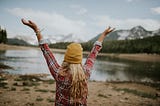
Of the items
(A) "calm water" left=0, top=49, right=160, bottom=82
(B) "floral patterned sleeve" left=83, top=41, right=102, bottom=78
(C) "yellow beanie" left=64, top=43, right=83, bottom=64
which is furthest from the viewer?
(A) "calm water" left=0, top=49, right=160, bottom=82

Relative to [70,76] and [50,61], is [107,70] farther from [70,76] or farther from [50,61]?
[70,76]

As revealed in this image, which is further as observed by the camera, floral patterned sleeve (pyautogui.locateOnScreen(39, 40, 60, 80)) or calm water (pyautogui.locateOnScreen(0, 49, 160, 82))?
calm water (pyautogui.locateOnScreen(0, 49, 160, 82))

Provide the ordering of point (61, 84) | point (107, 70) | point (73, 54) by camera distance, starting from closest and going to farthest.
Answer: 1. point (73, 54)
2. point (61, 84)
3. point (107, 70)

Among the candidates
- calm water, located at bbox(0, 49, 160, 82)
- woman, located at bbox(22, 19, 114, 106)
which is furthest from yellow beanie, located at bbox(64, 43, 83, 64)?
calm water, located at bbox(0, 49, 160, 82)

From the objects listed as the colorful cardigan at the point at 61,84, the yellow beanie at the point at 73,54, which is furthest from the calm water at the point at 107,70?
the yellow beanie at the point at 73,54

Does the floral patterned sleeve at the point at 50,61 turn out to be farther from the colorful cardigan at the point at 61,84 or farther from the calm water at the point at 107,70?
the calm water at the point at 107,70

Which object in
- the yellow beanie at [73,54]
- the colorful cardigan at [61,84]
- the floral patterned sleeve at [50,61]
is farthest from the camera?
the floral patterned sleeve at [50,61]

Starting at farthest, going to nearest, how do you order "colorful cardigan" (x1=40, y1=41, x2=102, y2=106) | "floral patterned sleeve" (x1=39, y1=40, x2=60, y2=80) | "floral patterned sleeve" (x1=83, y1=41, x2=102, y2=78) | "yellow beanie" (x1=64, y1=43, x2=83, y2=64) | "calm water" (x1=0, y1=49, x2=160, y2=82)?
"calm water" (x1=0, y1=49, x2=160, y2=82) < "floral patterned sleeve" (x1=83, y1=41, x2=102, y2=78) < "floral patterned sleeve" (x1=39, y1=40, x2=60, y2=80) < "colorful cardigan" (x1=40, y1=41, x2=102, y2=106) < "yellow beanie" (x1=64, y1=43, x2=83, y2=64)

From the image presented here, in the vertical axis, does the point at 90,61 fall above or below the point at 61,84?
above

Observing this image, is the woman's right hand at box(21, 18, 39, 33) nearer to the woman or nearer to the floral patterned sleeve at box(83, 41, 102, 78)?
the woman

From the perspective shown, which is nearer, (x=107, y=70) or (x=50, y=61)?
(x=50, y=61)

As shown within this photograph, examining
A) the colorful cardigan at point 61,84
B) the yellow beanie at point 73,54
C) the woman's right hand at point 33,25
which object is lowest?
the colorful cardigan at point 61,84

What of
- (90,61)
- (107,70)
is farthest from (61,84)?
(107,70)

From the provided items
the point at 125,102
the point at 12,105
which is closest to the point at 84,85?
the point at 12,105
